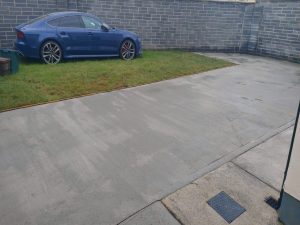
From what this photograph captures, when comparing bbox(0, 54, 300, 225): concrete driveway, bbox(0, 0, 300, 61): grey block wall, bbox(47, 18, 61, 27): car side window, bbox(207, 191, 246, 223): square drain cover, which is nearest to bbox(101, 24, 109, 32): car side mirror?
bbox(47, 18, 61, 27): car side window

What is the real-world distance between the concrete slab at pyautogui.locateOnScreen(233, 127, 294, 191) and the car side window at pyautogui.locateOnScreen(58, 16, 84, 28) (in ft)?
22.3

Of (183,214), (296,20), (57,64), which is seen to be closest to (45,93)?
(57,64)

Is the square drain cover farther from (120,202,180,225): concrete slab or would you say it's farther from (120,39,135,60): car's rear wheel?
(120,39,135,60): car's rear wheel

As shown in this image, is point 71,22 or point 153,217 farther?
point 71,22

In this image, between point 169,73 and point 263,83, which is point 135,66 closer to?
point 169,73

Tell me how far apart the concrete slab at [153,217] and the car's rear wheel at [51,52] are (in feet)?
22.4

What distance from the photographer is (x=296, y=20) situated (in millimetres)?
11508

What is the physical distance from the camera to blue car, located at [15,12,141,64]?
8.17m

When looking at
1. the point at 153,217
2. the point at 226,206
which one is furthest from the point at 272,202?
the point at 153,217

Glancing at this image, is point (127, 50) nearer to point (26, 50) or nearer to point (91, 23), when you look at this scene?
point (91, 23)

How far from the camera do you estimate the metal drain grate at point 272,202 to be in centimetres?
301

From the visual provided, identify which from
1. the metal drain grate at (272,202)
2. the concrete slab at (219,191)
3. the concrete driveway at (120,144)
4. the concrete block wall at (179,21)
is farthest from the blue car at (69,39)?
the metal drain grate at (272,202)

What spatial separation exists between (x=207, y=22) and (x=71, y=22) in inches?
264

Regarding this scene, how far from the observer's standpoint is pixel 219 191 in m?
3.23
